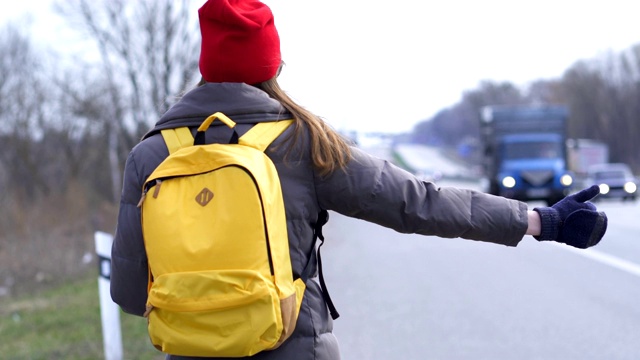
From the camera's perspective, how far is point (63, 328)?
1006 centimetres

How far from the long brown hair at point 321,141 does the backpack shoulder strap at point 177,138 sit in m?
0.28

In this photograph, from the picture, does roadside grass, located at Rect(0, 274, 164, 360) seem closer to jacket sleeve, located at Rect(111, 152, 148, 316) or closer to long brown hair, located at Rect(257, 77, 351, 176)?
jacket sleeve, located at Rect(111, 152, 148, 316)

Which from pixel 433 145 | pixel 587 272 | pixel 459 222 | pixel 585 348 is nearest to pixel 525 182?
pixel 587 272

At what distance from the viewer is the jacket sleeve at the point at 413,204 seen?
2.54 m

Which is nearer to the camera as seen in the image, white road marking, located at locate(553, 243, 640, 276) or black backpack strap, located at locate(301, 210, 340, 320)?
black backpack strap, located at locate(301, 210, 340, 320)

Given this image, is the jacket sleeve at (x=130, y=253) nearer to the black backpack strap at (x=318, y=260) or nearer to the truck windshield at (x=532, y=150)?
the black backpack strap at (x=318, y=260)

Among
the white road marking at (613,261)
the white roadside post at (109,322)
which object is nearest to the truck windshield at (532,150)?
the white road marking at (613,261)

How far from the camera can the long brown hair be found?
248 cm

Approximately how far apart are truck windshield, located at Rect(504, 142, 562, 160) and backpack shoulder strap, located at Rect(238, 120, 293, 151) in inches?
1094

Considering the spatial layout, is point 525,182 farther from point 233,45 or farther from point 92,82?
point 233,45

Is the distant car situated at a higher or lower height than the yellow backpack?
lower

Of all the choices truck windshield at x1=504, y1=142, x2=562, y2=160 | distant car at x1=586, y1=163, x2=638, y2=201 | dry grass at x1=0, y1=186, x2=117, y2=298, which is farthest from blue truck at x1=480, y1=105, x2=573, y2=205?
dry grass at x1=0, y1=186, x2=117, y2=298

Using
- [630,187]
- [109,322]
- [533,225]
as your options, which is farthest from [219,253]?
[630,187]

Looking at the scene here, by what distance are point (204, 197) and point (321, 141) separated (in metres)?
0.37
